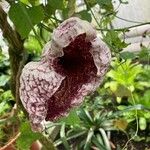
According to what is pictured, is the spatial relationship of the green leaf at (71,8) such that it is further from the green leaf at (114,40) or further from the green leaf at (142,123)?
the green leaf at (142,123)

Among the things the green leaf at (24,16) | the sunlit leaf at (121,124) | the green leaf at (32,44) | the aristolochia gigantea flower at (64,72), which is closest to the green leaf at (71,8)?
the green leaf at (24,16)

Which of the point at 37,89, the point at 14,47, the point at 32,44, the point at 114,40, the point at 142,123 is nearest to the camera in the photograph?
the point at 37,89

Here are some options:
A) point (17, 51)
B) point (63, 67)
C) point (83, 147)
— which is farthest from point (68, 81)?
point (83, 147)

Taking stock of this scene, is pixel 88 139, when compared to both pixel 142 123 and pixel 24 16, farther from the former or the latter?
pixel 24 16

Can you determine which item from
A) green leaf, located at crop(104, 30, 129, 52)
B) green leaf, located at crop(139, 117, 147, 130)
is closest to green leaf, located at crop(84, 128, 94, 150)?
green leaf, located at crop(139, 117, 147, 130)

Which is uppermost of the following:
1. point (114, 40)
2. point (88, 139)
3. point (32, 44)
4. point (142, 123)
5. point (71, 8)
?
point (71, 8)

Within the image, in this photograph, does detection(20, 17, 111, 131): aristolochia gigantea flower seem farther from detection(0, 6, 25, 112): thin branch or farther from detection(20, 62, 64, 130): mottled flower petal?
detection(0, 6, 25, 112): thin branch

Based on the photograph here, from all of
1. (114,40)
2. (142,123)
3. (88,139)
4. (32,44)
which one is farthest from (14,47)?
(142,123)
